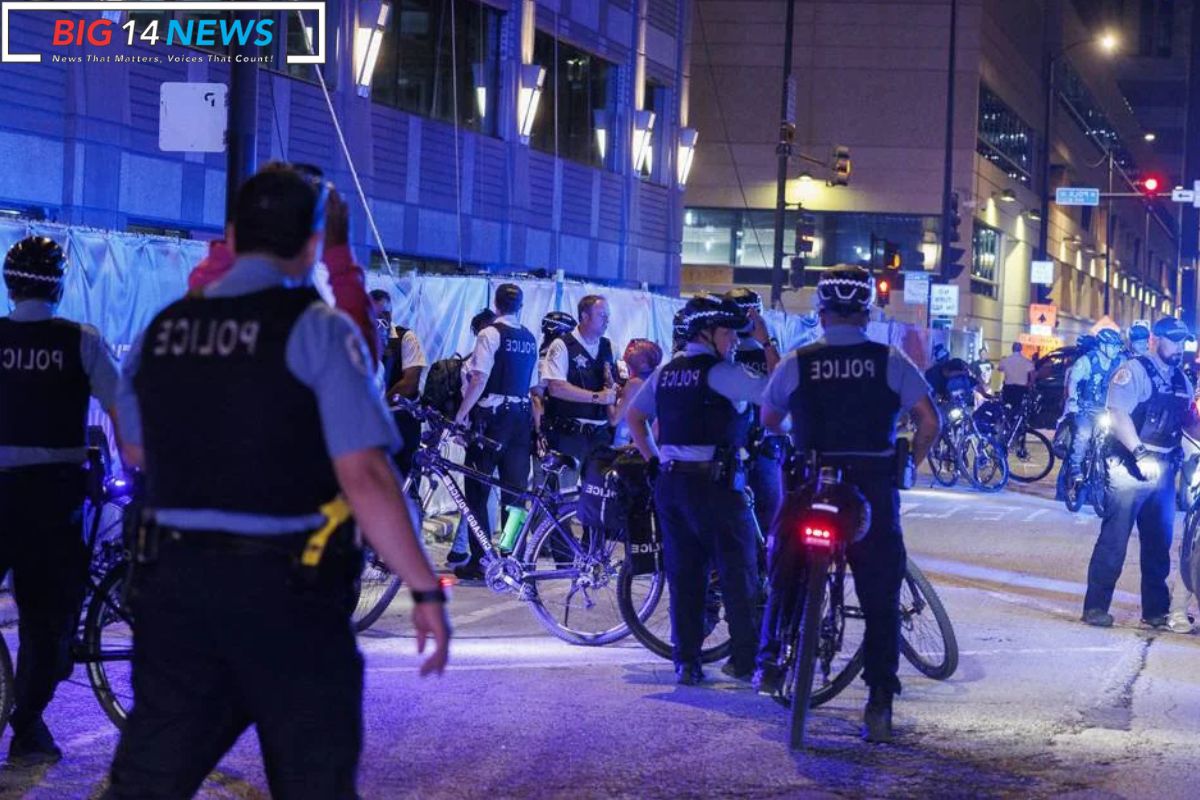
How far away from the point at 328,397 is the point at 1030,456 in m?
22.0

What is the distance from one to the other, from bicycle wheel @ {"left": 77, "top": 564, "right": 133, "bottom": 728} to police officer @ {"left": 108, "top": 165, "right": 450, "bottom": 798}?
283cm

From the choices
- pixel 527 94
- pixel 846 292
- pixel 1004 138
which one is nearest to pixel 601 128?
pixel 527 94

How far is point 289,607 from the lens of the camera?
384 centimetres

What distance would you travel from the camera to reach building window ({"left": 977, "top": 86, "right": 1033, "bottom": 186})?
5622 centimetres

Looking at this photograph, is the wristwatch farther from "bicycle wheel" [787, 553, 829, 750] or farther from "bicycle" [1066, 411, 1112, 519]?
"bicycle" [1066, 411, 1112, 519]

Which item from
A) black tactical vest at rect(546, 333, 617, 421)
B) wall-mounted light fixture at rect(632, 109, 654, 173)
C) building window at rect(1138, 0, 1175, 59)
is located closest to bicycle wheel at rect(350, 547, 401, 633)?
black tactical vest at rect(546, 333, 617, 421)

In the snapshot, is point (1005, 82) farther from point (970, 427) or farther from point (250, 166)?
point (250, 166)

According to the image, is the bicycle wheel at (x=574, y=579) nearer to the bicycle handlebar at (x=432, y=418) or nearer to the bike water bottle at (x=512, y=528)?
the bike water bottle at (x=512, y=528)

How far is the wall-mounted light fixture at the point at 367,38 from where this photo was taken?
2186 centimetres

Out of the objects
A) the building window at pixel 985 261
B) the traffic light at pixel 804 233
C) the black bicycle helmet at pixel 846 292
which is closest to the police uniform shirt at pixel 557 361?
the black bicycle helmet at pixel 846 292

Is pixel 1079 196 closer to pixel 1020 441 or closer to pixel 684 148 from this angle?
pixel 684 148

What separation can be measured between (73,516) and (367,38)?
16538 mm

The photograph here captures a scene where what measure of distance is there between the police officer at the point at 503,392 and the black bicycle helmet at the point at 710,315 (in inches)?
155

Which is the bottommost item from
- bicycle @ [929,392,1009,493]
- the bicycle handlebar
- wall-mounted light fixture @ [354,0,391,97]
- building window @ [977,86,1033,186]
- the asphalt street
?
the asphalt street
